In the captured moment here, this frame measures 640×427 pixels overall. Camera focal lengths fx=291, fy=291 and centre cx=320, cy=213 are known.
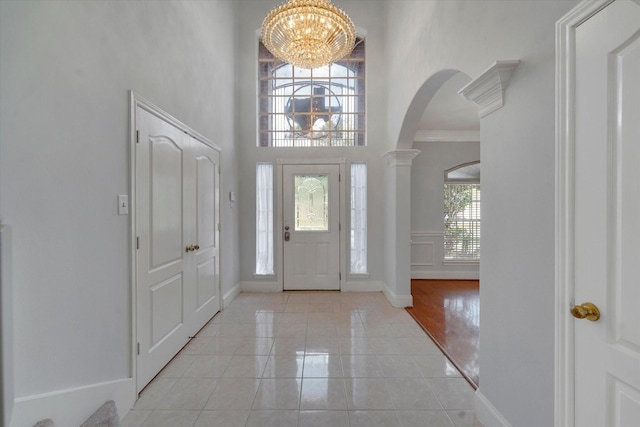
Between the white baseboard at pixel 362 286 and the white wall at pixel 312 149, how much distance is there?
1.7 inches

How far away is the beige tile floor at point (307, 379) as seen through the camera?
1807 mm

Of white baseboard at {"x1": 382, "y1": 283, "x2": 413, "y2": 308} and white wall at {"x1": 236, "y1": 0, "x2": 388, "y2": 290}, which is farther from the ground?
white wall at {"x1": 236, "y1": 0, "x2": 388, "y2": 290}

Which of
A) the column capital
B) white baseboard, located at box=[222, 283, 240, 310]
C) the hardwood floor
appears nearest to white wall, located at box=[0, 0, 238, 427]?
white baseboard, located at box=[222, 283, 240, 310]

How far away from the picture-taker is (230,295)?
396 centimetres

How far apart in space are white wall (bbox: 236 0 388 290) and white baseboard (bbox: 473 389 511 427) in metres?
2.65

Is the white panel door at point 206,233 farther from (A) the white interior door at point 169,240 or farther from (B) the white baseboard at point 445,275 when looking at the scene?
(B) the white baseboard at point 445,275

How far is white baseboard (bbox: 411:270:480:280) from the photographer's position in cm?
534

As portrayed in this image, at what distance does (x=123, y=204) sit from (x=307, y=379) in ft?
5.84

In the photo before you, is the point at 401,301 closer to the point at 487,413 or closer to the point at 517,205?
the point at 487,413

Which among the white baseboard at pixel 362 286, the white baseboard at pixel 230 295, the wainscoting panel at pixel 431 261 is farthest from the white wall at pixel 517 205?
the wainscoting panel at pixel 431 261
